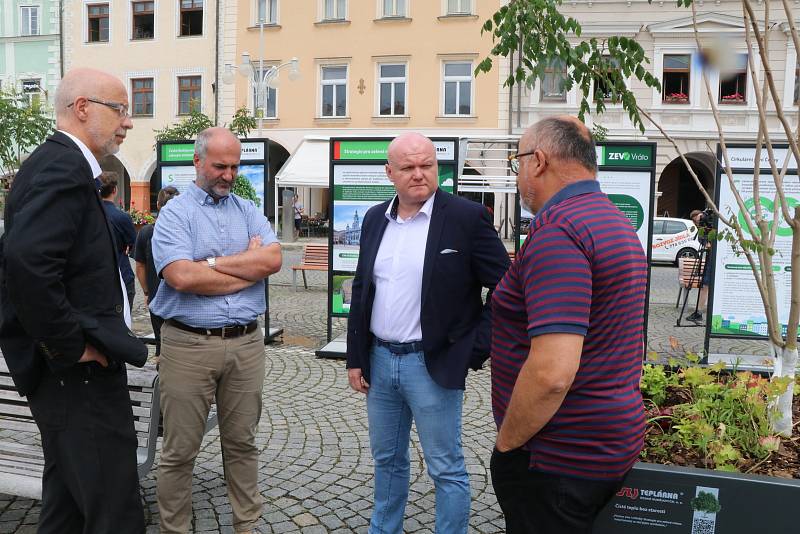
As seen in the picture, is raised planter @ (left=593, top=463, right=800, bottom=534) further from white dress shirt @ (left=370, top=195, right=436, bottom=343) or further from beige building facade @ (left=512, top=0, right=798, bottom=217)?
beige building facade @ (left=512, top=0, right=798, bottom=217)

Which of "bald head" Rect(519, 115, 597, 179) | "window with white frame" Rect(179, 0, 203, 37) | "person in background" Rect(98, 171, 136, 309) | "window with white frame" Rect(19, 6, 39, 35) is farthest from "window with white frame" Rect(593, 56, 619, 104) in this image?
"window with white frame" Rect(19, 6, 39, 35)

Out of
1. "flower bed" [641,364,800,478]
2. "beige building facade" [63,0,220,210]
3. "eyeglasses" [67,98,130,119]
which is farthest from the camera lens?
"beige building facade" [63,0,220,210]

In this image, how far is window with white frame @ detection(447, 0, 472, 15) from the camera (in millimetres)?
26109

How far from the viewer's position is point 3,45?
104 feet

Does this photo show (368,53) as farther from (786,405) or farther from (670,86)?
(786,405)

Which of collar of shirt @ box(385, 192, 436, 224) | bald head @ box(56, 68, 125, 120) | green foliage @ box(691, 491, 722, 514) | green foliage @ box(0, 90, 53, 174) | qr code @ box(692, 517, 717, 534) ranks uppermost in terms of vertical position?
green foliage @ box(0, 90, 53, 174)

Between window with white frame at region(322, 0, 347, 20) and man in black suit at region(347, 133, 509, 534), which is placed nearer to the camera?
man in black suit at region(347, 133, 509, 534)

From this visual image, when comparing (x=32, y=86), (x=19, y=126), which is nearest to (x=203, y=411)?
(x=19, y=126)

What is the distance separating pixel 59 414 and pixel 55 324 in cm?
37

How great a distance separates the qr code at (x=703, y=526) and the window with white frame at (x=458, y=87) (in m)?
24.9

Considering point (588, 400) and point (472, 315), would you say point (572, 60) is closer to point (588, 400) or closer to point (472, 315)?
point (472, 315)

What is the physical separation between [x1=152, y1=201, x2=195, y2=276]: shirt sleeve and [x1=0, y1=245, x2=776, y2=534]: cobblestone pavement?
4.59 feet

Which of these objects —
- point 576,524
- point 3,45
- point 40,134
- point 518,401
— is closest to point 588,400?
point 518,401

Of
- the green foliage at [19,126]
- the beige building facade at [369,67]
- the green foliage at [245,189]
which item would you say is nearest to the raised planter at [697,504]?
the green foliage at [245,189]
